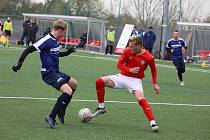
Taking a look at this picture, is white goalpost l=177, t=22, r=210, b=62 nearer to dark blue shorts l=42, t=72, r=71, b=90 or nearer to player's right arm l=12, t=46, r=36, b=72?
dark blue shorts l=42, t=72, r=71, b=90

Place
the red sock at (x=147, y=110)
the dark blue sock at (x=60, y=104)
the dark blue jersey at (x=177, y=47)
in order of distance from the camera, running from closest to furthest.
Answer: the dark blue sock at (x=60, y=104)
the red sock at (x=147, y=110)
the dark blue jersey at (x=177, y=47)

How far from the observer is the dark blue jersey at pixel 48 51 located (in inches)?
384

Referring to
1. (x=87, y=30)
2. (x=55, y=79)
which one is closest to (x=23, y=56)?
(x=55, y=79)

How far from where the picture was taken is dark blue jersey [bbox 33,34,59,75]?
9.77 m

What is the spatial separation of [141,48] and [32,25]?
102 ft

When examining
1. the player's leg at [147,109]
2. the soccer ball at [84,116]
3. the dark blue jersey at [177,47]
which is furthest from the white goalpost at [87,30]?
the player's leg at [147,109]

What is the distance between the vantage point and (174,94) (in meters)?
16.6

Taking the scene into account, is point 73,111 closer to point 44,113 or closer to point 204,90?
point 44,113

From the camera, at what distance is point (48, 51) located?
9852 mm

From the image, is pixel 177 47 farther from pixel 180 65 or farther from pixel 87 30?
pixel 87 30

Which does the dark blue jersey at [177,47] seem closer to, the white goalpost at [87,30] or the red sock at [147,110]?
the red sock at [147,110]

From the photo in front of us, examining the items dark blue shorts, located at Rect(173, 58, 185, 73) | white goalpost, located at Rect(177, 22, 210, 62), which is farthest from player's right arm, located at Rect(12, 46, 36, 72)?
white goalpost, located at Rect(177, 22, 210, 62)

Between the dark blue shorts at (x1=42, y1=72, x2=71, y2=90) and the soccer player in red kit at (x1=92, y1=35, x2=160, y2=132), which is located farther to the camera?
the soccer player in red kit at (x1=92, y1=35, x2=160, y2=132)

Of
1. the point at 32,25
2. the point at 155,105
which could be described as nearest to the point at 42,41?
the point at 155,105
